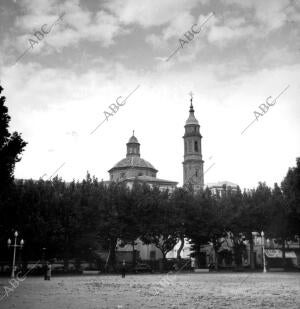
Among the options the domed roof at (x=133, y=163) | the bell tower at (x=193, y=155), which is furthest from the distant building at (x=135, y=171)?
the bell tower at (x=193, y=155)

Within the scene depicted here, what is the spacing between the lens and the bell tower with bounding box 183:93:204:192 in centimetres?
9100

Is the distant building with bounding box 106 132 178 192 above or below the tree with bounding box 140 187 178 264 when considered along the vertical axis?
above

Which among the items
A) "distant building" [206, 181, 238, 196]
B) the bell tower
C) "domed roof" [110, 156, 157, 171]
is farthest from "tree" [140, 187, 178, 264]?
the bell tower

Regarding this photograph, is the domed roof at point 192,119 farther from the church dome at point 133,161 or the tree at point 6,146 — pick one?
the tree at point 6,146

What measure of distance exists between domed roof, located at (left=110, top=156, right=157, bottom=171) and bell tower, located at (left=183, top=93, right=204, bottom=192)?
7548mm

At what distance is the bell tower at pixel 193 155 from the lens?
91.0m

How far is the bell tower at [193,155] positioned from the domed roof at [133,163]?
7.55 m

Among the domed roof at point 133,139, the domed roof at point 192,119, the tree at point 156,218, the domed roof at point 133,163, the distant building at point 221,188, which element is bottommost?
the tree at point 156,218

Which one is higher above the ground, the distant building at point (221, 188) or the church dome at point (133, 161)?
the church dome at point (133, 161)

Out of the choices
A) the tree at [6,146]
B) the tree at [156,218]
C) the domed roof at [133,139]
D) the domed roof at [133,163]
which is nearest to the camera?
the tree at [6,146]

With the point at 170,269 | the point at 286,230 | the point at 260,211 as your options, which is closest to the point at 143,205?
the point at 170,269

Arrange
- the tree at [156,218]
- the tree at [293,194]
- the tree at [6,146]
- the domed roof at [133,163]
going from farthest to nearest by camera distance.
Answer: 1. the domed roof at [133,163]
2. the tree at [156,218]
3. the tree at [293,194]
4. the tree at [6,146]

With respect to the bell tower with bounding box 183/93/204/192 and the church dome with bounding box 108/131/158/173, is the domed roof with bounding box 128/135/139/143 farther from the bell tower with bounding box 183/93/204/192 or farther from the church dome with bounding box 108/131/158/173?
the bell tower with bounding box 183/93/204/192

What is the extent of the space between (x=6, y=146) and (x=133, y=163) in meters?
67.4
